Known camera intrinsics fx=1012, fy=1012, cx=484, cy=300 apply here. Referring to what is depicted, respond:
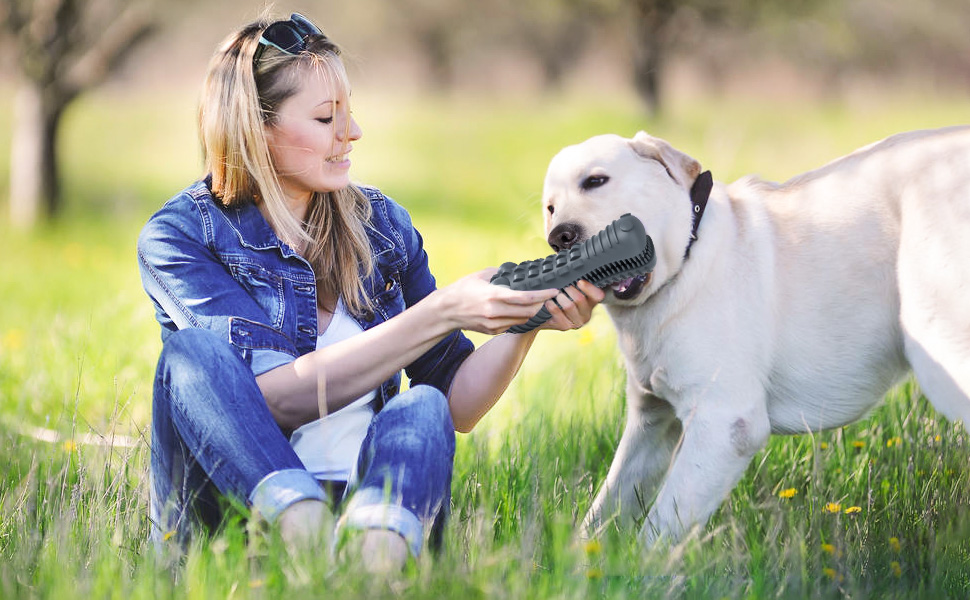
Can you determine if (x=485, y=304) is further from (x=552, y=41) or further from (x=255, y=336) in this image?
(x=552, y=41)

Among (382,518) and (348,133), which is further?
(348,133)

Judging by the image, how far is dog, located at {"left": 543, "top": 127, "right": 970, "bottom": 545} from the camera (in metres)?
3.03

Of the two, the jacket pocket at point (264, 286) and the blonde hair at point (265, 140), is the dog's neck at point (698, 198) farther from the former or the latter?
the jacket pocket at point (264, 286)

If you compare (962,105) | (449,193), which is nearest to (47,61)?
(449,193)

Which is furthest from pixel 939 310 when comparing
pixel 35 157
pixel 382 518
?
pixel 35 157

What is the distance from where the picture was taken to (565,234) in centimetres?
303

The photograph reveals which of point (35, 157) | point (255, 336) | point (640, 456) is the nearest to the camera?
point (255, 336)

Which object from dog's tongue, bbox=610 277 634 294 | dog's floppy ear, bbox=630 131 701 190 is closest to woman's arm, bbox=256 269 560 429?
dog's tongue, bbox=610 277 634 294

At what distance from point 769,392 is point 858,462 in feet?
2.32

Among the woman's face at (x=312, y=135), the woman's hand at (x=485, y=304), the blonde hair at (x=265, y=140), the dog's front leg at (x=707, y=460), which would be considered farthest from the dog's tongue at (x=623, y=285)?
the woman's face at (x=312, y=135)

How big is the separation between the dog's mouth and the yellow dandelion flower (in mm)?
1049

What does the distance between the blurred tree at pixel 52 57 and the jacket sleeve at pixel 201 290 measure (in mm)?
9533

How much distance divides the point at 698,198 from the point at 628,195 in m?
0.26

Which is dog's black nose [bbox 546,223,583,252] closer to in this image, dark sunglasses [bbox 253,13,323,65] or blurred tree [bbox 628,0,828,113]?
dark sunglasses [bbox 253,13,323,65]
